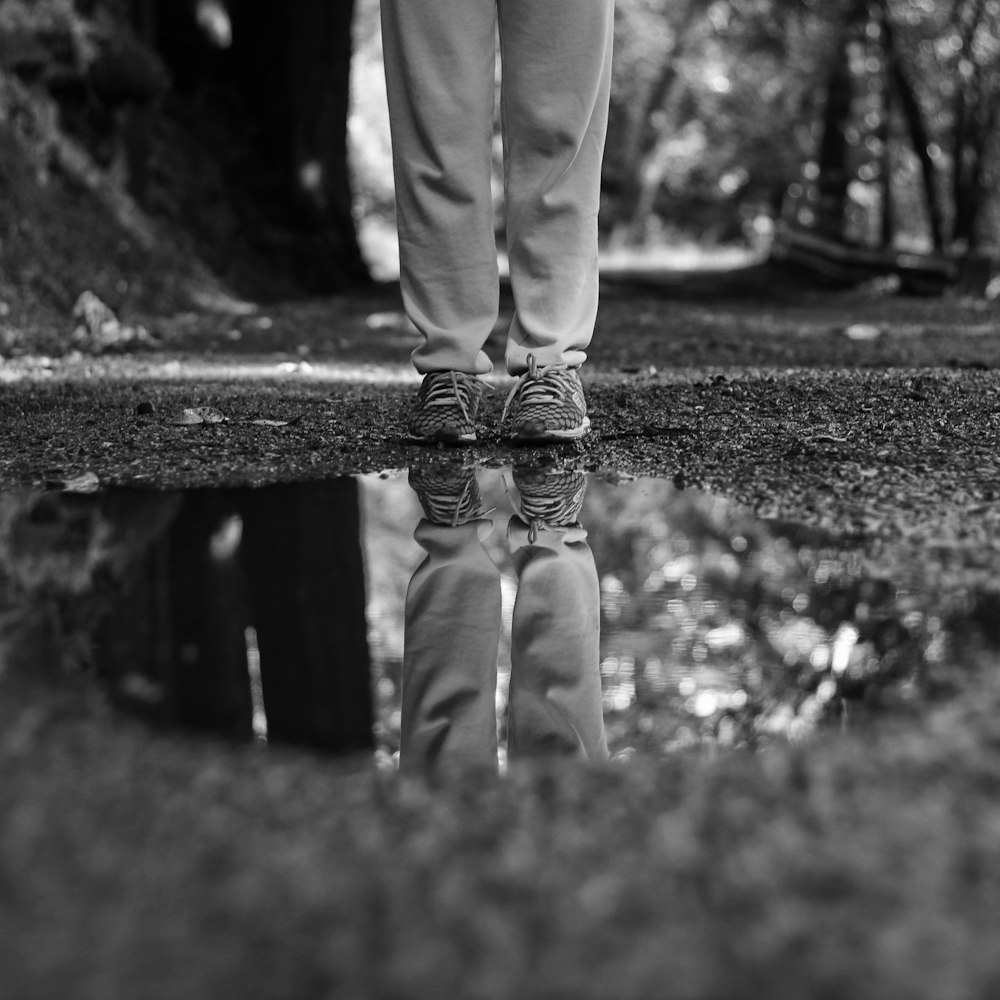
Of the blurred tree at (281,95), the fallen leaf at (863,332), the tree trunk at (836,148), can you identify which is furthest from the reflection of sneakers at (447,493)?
the tree trunk at (836,148)

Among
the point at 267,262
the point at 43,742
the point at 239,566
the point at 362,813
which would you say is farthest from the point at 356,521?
the point at 267,262

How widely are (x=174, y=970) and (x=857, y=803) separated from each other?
565 millimetres

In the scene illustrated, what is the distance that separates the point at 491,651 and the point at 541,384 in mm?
1282

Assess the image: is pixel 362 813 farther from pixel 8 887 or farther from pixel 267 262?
pixel 267 262

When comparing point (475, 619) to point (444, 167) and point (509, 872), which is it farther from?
point (444, 167)

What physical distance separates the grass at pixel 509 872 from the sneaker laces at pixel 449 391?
1.67 metres

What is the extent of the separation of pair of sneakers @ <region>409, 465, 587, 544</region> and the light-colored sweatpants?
1.15 ft

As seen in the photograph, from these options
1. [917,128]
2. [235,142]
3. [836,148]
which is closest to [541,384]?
[235,142]

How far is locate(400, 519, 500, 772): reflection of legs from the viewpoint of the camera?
57.0 inches

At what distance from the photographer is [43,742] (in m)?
1.40

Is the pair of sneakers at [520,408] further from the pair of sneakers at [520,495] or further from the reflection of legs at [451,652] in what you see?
the reflection of legs at [451,652]

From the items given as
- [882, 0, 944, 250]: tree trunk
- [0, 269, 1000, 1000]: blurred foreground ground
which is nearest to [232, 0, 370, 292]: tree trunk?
[882, 0, 944, 250]: tree trunk

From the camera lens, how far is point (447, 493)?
8.52ft

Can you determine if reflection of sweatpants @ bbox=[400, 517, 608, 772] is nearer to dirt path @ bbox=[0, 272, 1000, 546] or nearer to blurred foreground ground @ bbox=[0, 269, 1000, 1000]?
blurred foreground ground @ bbox=[0, 269, 1000, 1000]
